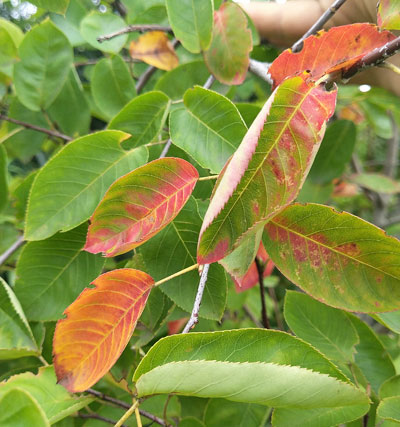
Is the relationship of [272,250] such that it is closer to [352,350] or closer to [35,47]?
[352,350]

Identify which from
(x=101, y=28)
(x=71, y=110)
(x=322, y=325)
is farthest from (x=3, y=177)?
(x=322, y=325)

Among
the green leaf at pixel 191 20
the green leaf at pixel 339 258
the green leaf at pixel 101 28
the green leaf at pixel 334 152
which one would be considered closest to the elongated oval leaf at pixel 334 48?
the green leaf at pixel 339 258

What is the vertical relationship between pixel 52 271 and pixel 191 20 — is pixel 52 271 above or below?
below

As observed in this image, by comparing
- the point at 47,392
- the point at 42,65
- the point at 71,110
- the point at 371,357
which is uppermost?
the point at 42,65

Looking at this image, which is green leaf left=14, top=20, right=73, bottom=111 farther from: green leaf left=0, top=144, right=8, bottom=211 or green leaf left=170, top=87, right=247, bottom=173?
green leaf left=170, top=87, right=247, bottom=173

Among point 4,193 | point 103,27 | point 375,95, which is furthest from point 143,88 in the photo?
point 375,95

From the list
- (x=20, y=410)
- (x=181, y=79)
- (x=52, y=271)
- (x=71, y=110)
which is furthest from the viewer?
(x=71, y=110)

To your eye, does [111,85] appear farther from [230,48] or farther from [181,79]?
[230,48]

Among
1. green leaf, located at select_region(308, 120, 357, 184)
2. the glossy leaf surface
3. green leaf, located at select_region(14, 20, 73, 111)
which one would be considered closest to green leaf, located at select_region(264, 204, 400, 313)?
the glossy leaf surface
